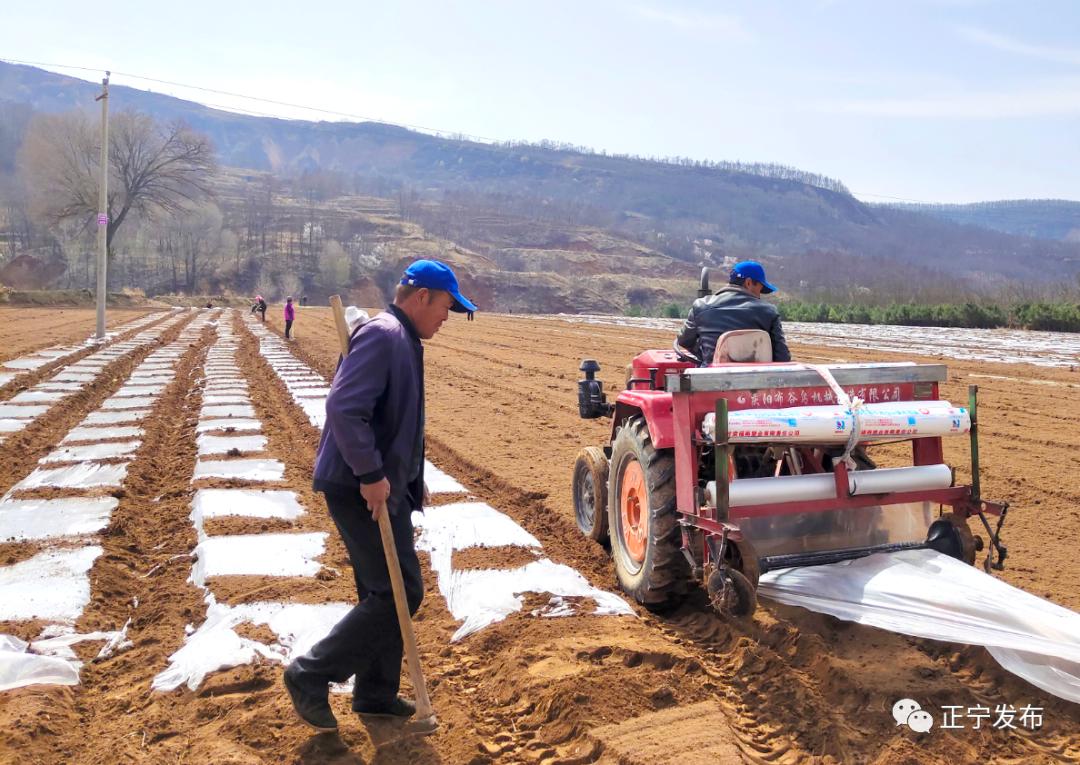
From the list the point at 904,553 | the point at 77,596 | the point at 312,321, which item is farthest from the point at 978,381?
the point at 312,321

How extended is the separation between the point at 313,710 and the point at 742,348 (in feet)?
9.55

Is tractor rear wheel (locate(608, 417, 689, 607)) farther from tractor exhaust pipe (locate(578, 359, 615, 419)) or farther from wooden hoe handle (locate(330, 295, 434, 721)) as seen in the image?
wooden hoe handle (locate(330, 295, 434, 721))

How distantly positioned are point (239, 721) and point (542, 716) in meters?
1.18

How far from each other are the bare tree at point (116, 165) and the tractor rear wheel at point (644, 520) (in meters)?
54.6

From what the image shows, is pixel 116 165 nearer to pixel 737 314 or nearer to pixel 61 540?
pixel 61 540

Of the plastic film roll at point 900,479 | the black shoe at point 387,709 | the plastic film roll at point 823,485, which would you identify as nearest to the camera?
the black shoe at point 387,709

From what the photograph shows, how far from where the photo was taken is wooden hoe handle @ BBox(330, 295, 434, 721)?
3094 millimetres

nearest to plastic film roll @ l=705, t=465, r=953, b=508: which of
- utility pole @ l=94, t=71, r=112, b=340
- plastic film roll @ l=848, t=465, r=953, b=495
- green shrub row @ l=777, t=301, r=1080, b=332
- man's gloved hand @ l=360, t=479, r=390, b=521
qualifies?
plastic film roll @ l=848, t=465, r=953, b=495

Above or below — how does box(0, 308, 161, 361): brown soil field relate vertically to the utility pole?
below

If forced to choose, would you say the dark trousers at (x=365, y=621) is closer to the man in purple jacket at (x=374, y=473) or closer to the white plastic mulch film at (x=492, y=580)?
the man in purple jacket at (x=374, y=473)

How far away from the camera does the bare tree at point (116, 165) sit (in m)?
51.4

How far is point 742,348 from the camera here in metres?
4.73

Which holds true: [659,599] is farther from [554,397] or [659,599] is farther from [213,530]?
[554,397]

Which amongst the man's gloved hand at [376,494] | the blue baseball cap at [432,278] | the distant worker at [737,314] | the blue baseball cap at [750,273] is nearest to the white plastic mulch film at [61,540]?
the man's gloved hand at [376,494]
